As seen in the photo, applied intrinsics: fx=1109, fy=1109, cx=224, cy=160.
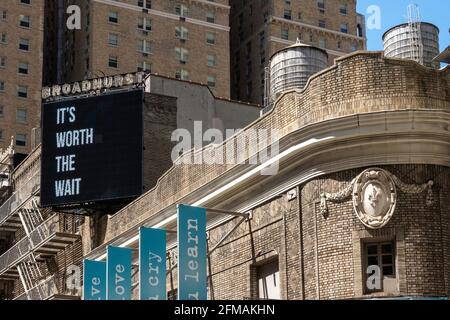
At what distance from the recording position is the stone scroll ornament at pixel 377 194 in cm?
2660

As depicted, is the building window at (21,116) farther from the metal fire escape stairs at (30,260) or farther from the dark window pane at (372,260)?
the dark window pane at (372,260)

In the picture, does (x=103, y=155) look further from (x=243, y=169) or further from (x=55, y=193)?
(x=243, y=169)

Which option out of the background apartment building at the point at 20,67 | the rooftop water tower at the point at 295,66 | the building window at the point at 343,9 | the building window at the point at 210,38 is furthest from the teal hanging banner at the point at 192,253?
the building window at the point at 343,9

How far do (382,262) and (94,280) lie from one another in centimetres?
1250

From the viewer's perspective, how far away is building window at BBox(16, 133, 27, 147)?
106000mm

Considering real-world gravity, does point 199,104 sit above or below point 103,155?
above

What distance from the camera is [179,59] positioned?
10906 cm

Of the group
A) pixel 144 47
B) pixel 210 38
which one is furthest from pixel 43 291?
pixel 210 38

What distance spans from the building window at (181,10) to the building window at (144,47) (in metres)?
4.94

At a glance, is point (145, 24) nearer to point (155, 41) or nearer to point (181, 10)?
point (155, 41)
